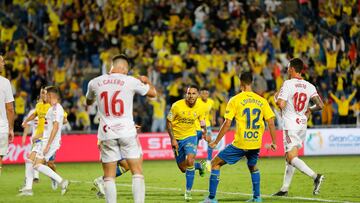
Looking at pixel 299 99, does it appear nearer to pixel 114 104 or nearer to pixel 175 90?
pixel 114 104

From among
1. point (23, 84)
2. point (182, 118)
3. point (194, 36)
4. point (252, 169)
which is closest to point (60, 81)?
point (23, 84)

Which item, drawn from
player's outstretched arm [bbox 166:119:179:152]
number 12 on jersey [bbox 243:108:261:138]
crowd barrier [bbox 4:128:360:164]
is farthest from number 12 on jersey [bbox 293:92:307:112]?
crowd barrier [bbox 4:128:360:164]

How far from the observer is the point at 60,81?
3497cm

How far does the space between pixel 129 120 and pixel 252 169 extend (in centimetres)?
384

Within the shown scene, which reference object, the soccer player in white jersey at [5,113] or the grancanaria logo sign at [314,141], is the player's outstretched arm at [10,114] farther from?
the grancanaria logo sign at [314,141]

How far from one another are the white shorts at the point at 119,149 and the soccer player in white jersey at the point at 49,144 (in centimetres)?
A: 575

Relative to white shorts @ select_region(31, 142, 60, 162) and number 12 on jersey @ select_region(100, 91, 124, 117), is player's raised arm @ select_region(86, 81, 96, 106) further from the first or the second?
white shorts @ select_region(31, 142, 60, 162)

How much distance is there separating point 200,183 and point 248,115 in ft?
20.1

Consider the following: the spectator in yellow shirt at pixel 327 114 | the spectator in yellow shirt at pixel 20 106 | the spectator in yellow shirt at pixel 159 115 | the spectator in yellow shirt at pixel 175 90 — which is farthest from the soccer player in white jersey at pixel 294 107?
the spectator in yellow shirt at pixel 20 106

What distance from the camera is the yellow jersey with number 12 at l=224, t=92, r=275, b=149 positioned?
52.4ft

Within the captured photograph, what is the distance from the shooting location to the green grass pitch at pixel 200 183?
17.6 metres

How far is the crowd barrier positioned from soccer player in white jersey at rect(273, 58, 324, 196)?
1410 cm

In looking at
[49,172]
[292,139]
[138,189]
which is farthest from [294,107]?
[138,189]

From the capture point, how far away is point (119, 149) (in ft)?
43.2
